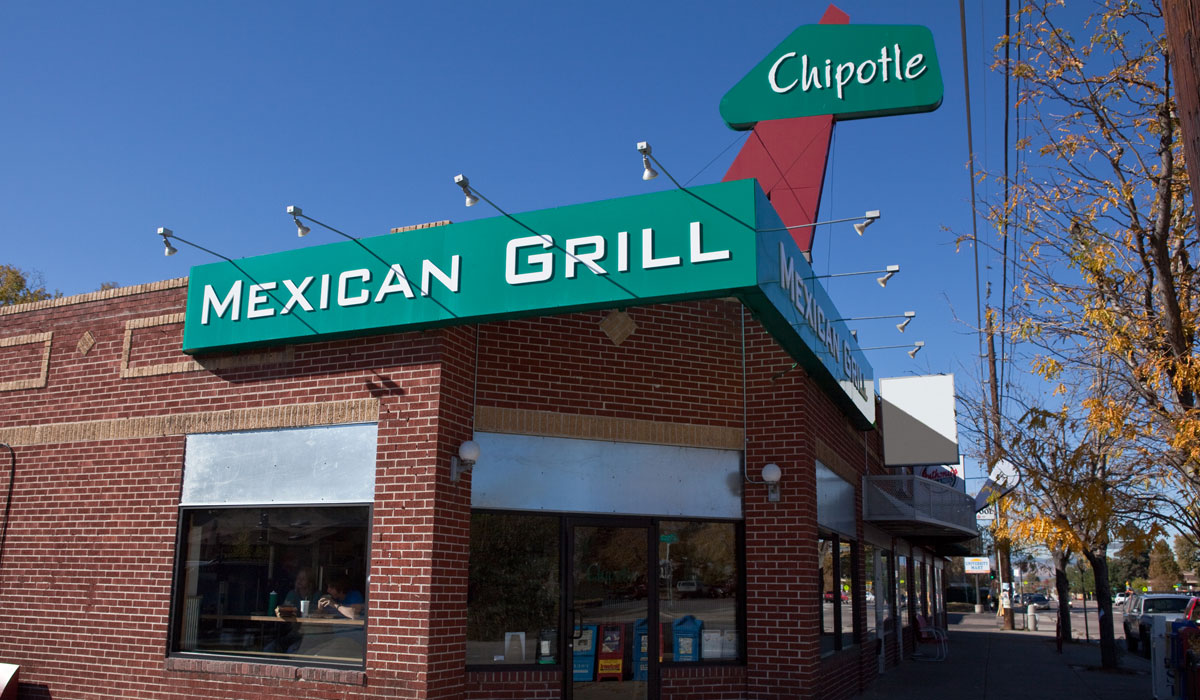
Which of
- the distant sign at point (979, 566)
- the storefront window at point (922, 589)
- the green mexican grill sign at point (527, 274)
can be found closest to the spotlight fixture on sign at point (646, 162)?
the green mexican grill sign at point (527, 274)

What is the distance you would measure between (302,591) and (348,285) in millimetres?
3242

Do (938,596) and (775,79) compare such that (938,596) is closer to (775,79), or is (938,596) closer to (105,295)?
(775,79)

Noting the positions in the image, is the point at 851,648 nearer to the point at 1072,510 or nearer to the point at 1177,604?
the point at 1072,510

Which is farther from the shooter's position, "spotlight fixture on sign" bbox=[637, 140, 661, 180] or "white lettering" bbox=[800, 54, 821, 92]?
Answer: "white lettering" bbox=[800, 54, 821, 92]

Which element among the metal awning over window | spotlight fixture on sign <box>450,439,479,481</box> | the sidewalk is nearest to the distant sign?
the sidewalk

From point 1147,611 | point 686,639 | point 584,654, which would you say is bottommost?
point 1147,611

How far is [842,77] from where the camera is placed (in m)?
13.4

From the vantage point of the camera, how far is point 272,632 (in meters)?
9.86

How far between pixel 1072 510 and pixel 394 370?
1310 centimetres

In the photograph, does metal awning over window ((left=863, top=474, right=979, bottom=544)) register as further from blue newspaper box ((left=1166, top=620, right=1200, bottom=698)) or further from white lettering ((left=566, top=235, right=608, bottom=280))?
white lettering ((left=566, top=235, right=608, bottom=280))

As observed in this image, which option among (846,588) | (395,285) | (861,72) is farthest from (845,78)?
(846,588)

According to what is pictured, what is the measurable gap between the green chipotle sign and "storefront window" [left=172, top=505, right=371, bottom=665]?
8.24 m

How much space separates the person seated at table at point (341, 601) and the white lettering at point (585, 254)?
3.87m

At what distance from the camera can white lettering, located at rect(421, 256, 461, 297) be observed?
30.4 ft
